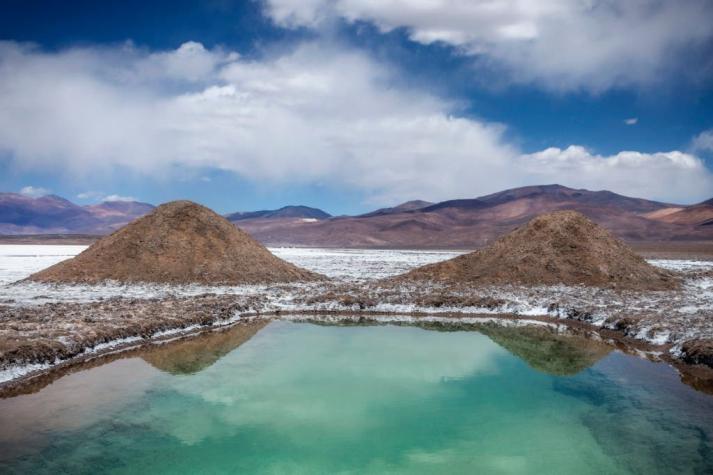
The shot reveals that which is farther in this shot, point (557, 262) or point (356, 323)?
point (557, 262)

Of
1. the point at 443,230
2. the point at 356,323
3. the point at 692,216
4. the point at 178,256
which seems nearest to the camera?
the point at 356,323

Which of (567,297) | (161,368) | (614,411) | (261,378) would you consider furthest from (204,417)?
(567,297)

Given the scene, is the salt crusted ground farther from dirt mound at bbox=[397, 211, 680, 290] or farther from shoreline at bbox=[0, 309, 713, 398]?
dirt mound at bbox=[397, 211, 680, 290]

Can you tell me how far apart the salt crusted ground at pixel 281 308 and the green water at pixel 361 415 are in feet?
4.65

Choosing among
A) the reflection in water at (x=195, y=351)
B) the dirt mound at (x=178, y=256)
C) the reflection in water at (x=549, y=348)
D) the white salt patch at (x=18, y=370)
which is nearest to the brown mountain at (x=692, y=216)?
the dirt mound at (x=178, y=256)

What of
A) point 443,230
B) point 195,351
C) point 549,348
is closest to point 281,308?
point 195,351

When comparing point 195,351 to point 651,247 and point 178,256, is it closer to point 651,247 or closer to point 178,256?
point 178,256

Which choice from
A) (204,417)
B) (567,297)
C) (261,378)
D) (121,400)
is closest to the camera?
(204,417)

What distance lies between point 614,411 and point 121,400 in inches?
382

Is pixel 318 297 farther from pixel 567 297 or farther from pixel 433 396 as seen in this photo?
pixel 433 396

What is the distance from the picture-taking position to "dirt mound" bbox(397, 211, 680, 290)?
2672cm

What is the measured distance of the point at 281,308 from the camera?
21.5 m

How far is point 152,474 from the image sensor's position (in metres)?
7.34

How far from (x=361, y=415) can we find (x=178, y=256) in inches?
899
